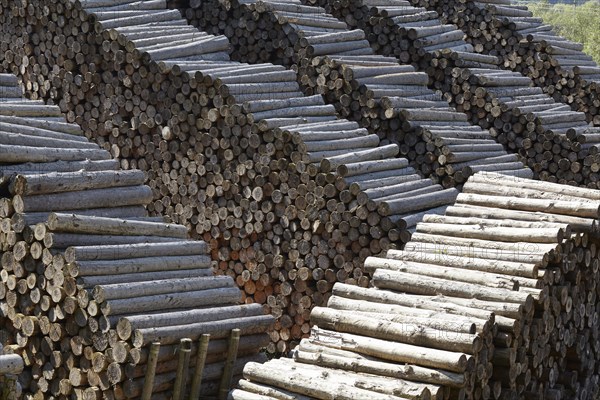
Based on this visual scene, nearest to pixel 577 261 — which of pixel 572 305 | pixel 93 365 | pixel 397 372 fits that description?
pixel 572 305

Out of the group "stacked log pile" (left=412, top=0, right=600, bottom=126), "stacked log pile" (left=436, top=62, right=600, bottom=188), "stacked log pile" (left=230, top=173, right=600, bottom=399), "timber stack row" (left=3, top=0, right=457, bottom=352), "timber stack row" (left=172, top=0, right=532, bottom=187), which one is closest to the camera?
"stacked log pile" (left=230, top=173, right=600, bottom=399)

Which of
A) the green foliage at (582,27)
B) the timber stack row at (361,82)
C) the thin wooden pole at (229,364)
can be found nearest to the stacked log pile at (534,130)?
the timber stack row at (361,82)

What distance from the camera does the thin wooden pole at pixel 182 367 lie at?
9367 millimetres

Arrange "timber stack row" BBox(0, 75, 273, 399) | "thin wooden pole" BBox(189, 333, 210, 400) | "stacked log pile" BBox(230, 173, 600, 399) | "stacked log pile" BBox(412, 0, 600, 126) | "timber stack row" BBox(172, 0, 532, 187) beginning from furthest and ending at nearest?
"stacked log pile" BBox(412, 0, 600, 126), "timber stack row" BBox(172, 0, 532, 187), "thin wooden pole" BBox(189, 333, 210, 400), "timber stack row" BBox(0, 75, 273, 399), "stacked log pile" BBox(230, 173, 600, 399)

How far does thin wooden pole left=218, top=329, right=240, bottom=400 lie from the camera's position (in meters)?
9.89

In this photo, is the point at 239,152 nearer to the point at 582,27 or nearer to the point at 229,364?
the point at 229,364

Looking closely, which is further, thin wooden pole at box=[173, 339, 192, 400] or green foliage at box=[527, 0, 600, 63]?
green foliage at box=[527, 0, 600, 63]

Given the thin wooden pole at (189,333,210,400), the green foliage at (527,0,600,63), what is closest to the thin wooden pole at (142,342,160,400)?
the thin wooden pole at (189,333,210,400)

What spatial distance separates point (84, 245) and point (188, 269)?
111 centimetres

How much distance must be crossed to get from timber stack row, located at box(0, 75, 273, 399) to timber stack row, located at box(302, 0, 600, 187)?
6770 mm

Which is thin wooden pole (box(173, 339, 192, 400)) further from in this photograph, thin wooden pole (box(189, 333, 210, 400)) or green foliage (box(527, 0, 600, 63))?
green foliage (box(527, 0, 600, 63))

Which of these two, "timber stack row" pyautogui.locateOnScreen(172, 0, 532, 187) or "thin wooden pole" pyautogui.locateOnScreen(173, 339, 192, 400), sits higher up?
"timber stack row" pyautogui.locateOnScreen(172, 0, 532, 187)

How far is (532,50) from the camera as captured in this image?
1827 cm

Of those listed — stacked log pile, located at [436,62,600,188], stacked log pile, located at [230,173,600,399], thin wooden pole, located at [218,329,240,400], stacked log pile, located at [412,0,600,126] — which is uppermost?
stacked log pile, located at [412,0,600,126]
